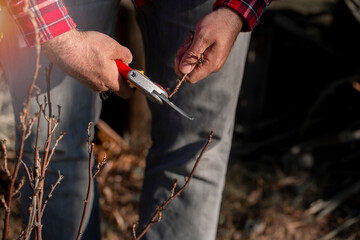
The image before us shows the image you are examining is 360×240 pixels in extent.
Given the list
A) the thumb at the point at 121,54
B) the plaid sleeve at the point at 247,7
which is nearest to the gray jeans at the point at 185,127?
the plaid sleeve at the point at 247,7

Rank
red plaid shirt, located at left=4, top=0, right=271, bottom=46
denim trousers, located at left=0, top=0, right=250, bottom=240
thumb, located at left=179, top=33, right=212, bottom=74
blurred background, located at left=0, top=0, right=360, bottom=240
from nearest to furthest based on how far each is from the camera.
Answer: red plaid shirt, located at left=4, top=0, right=271, bottom=46, thumb, located at left=179, top=33, right=212, bottom=74, denim trousers, located at left=0, top=0, right=250, bottom=240, blurred background, located at left=0, top=0, right=360, bottom=240

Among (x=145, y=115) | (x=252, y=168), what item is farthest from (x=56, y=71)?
(x=252, y=168)

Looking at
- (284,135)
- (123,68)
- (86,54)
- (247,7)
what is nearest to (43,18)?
(86,54)

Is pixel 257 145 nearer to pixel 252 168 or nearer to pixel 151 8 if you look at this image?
pixel 252 168

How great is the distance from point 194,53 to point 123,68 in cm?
21

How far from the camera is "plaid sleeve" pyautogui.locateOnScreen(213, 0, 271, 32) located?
1.17 meters

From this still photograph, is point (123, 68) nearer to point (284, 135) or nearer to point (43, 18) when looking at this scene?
point (43, 18)

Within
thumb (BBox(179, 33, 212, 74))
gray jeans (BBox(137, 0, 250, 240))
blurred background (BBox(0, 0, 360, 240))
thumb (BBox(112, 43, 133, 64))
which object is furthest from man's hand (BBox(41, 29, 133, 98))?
blurred background (BBox(0, 0, 360, 240))

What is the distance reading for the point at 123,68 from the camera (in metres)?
1.09

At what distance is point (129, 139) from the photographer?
2695 mm

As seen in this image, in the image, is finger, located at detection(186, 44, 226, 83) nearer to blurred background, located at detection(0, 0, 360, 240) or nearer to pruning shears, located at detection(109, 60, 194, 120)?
pruning shears, located at detection(109, 60, 194, 120)

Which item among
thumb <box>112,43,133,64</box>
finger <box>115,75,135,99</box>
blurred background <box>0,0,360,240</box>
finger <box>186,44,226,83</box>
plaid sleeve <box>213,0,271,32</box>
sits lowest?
blurred background <box>0,0,360,240</box>

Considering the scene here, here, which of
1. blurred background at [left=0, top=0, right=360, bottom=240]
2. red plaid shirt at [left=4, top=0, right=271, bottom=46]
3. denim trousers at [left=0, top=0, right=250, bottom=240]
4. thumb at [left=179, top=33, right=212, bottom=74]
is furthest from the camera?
blurred background at [left=0, top=0, right=360, bottom=240]

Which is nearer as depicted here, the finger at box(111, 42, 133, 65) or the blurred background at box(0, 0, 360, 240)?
the finger at box(111, 42, 133, 65)
